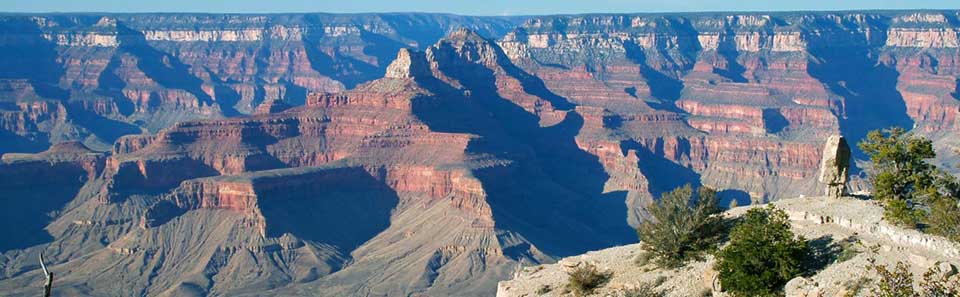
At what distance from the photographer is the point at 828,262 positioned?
3297 cm

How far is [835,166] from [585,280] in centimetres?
973

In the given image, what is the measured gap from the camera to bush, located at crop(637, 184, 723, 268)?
37.0m

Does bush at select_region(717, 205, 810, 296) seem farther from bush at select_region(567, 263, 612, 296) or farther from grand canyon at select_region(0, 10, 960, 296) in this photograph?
grand canyon at select_region(0, 10, 960, 296)

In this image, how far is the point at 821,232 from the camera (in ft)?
118

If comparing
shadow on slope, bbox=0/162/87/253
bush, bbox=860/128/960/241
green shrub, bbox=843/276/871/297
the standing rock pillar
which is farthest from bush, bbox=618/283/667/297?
shadow on slope, bbox=0/162/87/253

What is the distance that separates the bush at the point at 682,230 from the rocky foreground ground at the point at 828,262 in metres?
0.63

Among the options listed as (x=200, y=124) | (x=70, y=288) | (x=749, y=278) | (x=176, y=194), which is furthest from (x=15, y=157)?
(x=749, y=278)

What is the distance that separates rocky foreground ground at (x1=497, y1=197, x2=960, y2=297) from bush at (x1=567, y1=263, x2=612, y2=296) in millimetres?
327

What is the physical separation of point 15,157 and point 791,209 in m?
106

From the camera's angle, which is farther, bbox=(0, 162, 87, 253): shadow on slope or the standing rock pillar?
bbox=(0, 162, 87, 253): shadow on slope

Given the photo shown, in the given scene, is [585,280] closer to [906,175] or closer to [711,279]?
[711,279]

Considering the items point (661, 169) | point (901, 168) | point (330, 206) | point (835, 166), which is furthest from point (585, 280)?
point (661, 169)

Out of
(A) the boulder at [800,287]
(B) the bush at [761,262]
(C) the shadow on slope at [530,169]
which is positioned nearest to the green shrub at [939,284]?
(A) the boulder at [800,287]

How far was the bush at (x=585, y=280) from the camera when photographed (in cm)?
3659
